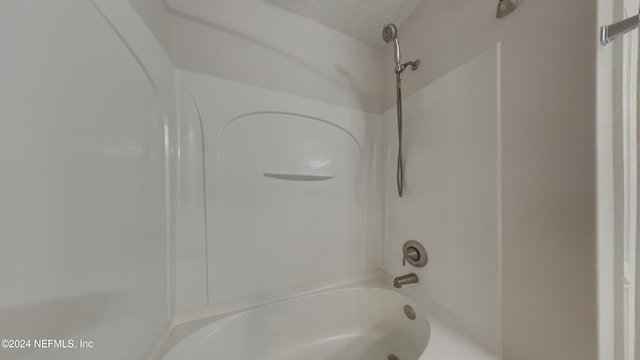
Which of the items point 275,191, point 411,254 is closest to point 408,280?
point 411,254

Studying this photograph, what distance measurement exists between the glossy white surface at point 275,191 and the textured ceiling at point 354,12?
52 centimetres

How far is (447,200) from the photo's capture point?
0.84 m

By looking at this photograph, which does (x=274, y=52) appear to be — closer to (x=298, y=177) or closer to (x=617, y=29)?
(x=298, y=177)

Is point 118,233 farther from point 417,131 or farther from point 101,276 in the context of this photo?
point 417,131

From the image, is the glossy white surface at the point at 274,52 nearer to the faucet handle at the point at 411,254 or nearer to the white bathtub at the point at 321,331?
the faucet handle at the point at 411,254

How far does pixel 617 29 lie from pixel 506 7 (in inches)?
12.3

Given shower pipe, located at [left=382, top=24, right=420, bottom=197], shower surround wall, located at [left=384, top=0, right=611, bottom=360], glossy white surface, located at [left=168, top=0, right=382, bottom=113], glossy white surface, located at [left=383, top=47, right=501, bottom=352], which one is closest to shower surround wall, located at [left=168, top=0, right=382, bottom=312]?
glossy white surface, located at [left=168, top=0, right=382, bottom=113]

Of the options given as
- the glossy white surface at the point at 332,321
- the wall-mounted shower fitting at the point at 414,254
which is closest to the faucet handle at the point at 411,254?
the wall-mounted shower fitting at the point at 414,254

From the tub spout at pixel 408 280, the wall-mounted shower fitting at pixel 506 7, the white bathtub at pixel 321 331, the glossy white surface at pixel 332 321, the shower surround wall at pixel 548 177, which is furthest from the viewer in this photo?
the tub spout at pixel 408 280

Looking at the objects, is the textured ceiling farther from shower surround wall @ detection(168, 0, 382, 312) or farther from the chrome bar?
the chrome bar

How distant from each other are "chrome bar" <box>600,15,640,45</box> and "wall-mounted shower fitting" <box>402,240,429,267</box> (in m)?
0.87

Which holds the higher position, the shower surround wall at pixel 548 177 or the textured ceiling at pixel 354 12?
the textured ceiling at pixel 354 12

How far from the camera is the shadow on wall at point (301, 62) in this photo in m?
0.90

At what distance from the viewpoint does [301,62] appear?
114 centimetres
